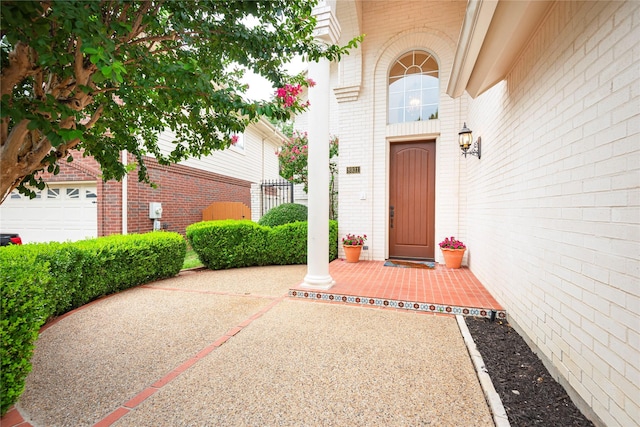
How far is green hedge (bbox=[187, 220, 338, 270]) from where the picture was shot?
5.82 m

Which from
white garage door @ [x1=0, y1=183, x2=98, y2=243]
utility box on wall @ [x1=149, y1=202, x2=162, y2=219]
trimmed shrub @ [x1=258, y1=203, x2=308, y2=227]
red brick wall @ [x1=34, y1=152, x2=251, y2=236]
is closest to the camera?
red brick wall @ [x1=34, y1=152, x2=251, y2=236]

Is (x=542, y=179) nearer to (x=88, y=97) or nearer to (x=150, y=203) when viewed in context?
(x=88, y=97)

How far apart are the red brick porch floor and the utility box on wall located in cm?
468

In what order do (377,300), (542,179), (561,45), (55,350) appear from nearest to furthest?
(561,45) < (542,179) < (55,350) < (377,300)

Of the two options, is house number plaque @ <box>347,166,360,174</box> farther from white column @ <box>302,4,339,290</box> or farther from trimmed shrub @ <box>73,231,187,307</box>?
trimmed shrub @ <box>73,231,187,307</box>

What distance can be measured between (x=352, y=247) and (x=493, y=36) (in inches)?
165

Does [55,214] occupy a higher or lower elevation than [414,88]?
lower

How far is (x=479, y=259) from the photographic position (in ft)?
14.7

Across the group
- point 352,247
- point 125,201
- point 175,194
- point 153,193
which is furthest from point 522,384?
point 175,194

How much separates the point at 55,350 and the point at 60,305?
3.16ft

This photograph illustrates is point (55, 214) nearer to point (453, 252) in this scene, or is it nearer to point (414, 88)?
point (414, 88)

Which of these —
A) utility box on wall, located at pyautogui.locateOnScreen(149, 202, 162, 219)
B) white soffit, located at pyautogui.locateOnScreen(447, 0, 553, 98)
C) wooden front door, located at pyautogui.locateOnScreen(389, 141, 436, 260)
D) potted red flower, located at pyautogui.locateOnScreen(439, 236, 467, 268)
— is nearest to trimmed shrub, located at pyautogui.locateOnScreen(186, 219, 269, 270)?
utility box on wall, located at pyautogui.locateOnScreen(149, 202, 162, 219)

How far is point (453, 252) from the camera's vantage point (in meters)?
5.25

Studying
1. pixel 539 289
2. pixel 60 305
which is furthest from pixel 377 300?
pixel 60 305
